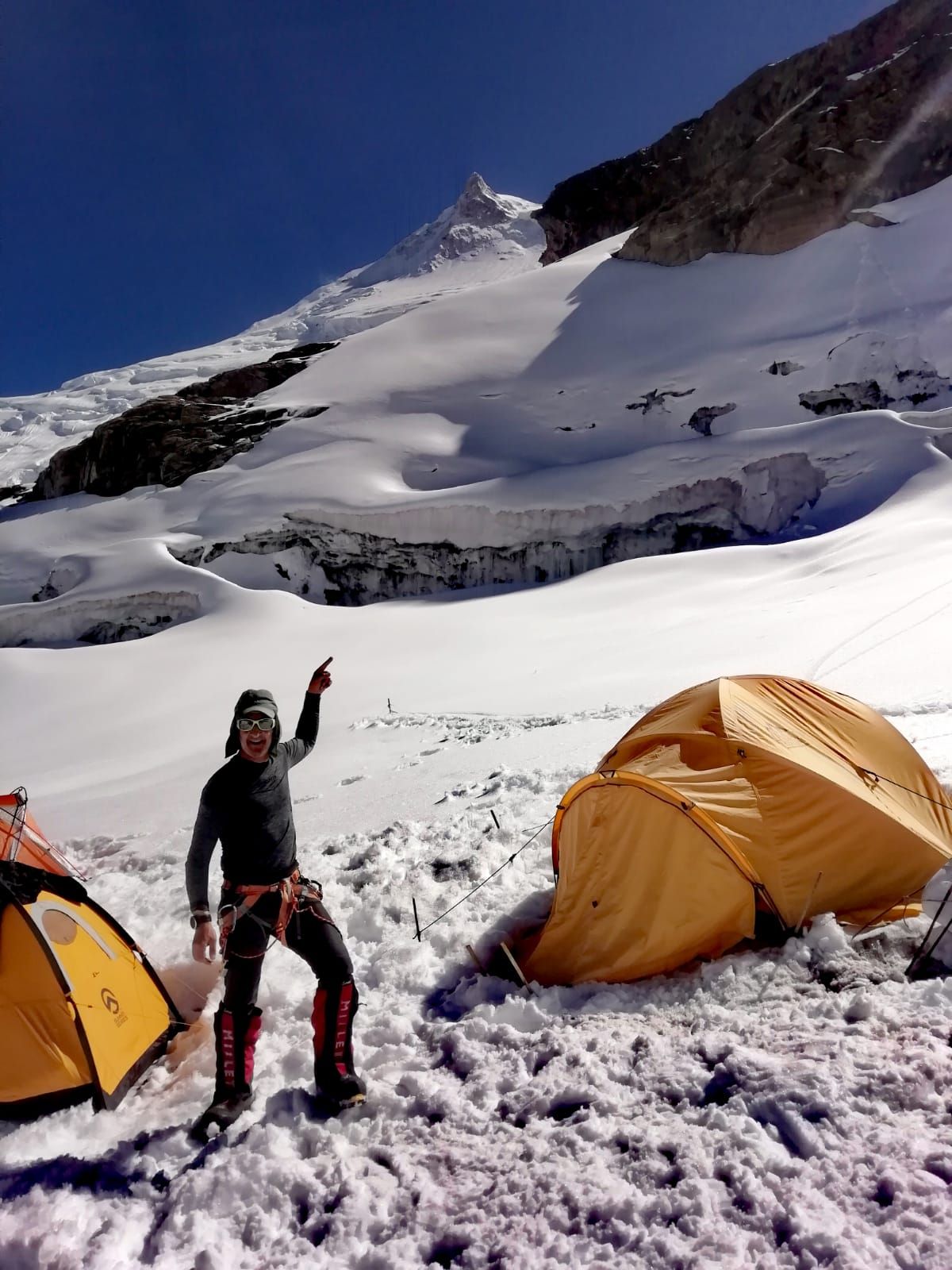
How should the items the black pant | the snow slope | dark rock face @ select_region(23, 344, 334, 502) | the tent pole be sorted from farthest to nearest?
the snow slope < dark rock face @ select_region(23, 344, 334, 502) < the tent pole < the black pant

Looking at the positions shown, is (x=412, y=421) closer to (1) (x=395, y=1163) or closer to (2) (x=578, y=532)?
(2) (x=578, y=532)

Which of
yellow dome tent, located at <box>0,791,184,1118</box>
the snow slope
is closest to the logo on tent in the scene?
yellow dome tent, located at <box>0,791,184,1118</box>

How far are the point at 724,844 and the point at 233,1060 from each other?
2625 millimetres

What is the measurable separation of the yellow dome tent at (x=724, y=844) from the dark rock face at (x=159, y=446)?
3298 centimetres

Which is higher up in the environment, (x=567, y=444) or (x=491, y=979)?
(x=567, y=444)

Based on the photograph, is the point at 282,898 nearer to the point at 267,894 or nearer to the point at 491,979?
the point at 267,894

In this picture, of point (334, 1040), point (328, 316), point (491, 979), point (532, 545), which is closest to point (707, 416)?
point (532, 545)

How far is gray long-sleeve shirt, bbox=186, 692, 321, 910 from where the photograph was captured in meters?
3.21

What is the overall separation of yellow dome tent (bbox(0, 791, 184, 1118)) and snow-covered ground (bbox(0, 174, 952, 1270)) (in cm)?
15

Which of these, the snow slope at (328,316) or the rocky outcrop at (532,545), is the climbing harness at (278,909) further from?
the snow slope at (328,316)

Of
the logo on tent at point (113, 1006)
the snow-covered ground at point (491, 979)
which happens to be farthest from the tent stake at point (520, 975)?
the logo on tent at point (113, 1006)

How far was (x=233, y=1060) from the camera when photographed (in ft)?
10.2

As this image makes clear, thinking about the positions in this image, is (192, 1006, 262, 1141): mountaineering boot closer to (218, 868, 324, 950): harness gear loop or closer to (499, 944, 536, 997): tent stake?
(218, 868, 324, 950): harness gear loop

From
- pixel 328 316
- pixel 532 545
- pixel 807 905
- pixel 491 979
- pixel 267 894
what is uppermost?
pixel 328 316
